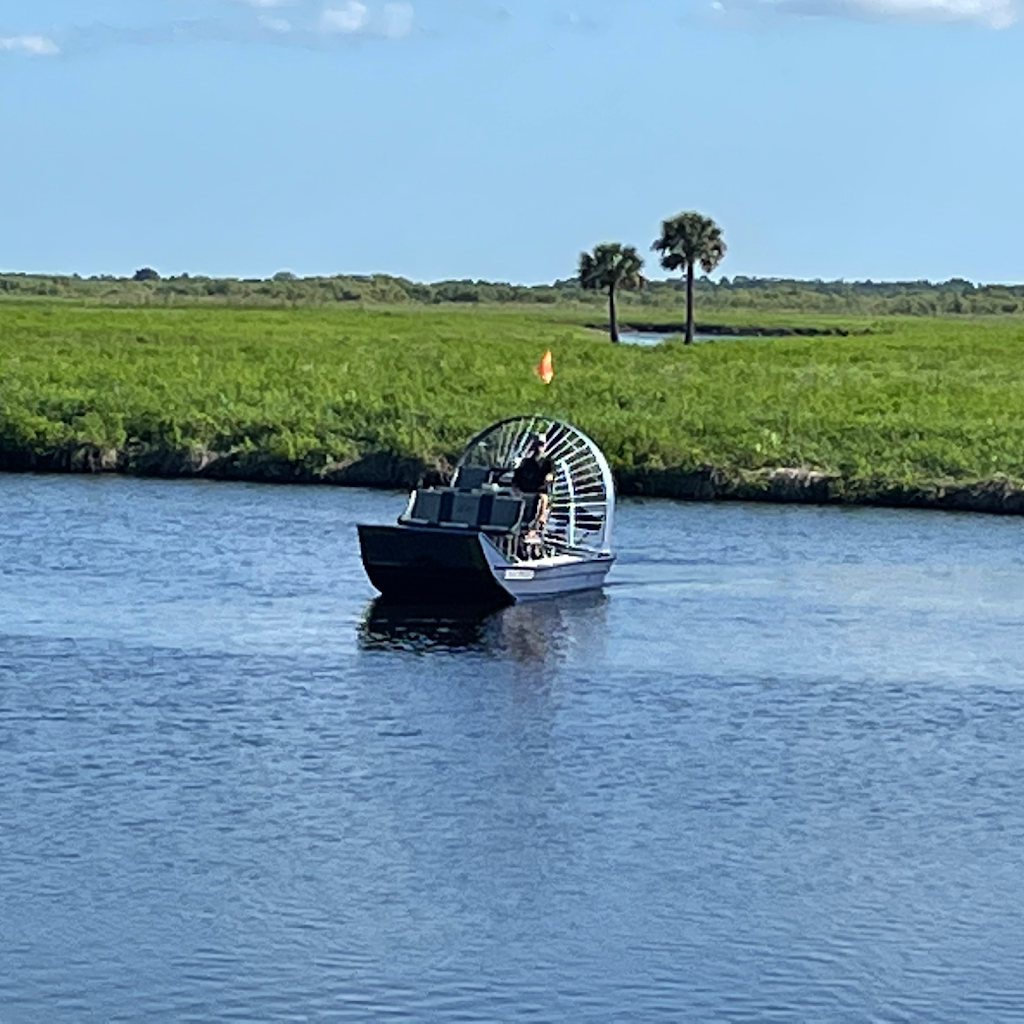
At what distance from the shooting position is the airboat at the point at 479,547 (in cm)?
3428

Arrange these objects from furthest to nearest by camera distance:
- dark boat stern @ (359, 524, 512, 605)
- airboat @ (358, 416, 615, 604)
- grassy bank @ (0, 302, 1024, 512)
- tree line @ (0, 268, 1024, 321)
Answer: tree line @ (0, 268, 1024, 321)
grassy bank @ (0, 302, 1024, 512)
airboat @ (358, 416, 615, 604)
dark boat stern @ (359, 524, 512, 605)

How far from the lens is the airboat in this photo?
34.3 m

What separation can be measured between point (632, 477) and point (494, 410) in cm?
827

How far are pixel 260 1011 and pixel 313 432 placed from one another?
128ft

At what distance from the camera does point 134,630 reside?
32.9m

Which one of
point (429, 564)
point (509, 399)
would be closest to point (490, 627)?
point (429, 564)

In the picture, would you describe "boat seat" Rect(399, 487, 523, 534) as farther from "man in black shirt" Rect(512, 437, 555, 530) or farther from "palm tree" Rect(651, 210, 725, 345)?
"palm tree" Rect(651, 210, 725, 345)

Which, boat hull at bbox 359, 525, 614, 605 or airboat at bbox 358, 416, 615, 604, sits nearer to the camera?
boat hull at bbox 359, 525, 614, 605

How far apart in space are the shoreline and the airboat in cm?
1432

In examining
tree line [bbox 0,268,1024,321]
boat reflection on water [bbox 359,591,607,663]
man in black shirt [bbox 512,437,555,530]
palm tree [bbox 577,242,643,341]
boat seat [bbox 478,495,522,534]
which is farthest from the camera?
tree line [bbox 0,268,1024,321]

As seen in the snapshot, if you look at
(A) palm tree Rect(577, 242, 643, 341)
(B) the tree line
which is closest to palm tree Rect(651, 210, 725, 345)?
(A) palm tree Rect(577, 242, 643, 341)

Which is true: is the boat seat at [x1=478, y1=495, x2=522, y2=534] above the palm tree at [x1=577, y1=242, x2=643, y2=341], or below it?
below

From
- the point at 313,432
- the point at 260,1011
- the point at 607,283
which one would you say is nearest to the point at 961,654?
the point at 260,1011

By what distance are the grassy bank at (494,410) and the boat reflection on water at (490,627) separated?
51.9 feet
